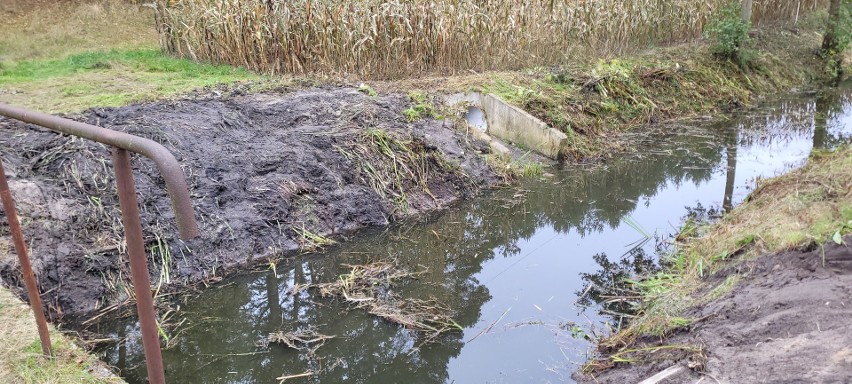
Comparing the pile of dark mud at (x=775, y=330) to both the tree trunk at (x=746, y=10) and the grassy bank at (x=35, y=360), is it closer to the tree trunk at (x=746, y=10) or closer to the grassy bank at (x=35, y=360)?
the grassy bank at (x=35, y=360)

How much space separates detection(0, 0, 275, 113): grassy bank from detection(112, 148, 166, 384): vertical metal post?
5.91 metres

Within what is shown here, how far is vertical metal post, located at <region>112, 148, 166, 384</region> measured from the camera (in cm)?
202

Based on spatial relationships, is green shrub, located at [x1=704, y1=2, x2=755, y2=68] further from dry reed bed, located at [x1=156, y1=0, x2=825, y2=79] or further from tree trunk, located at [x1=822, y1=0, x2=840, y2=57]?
tree trunk, located at [x1=822, y1=0, x2=840, y2=57]

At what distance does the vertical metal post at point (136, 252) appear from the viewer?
202cm

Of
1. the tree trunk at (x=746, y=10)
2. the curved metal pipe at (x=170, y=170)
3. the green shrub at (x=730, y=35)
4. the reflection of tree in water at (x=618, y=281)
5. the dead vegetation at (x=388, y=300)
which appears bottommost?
the reflection of tree in water at (x=618, y=281)

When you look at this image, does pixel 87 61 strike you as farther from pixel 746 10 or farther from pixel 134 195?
pixel 746 10

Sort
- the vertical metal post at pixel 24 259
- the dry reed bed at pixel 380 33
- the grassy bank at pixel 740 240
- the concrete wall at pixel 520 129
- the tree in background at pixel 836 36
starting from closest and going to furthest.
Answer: the vertical metal post at pixel 24 259
the grassy bank at pixel 740 240
the concrete wall at pixel 520 129
the dry reed bed at pixel 380 33
the tree in background at pixel 836 36

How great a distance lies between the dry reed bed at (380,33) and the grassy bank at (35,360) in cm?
694

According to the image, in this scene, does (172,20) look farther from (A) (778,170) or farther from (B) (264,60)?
(A) (778,170)

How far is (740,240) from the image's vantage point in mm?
4926

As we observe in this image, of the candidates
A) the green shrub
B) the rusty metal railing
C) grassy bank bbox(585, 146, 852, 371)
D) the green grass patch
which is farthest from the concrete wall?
the rusty metal railing

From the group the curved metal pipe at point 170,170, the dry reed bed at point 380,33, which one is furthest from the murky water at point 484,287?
the dry reed bed at point 380,33

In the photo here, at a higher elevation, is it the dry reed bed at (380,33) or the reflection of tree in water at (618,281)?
the dry reed bed at (380,33)

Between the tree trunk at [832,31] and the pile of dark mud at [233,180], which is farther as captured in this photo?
the tree trunk at [832,31]
